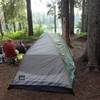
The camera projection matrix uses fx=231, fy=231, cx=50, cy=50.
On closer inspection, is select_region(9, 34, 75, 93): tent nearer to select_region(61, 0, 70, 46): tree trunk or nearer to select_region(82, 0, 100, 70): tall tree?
select_region(82, 0, 100, 70): tall tree

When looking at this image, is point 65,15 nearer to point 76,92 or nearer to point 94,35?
point 94,35

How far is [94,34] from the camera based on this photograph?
796cm

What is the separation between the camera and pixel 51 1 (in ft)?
117

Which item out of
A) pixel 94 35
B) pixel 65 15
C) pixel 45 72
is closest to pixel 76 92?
pixel 45 72

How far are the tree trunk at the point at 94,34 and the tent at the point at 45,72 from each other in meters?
1.43

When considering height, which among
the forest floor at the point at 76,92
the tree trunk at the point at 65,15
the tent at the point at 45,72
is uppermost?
the tree trunk at the point at 65,15

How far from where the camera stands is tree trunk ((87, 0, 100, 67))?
25.8 ft

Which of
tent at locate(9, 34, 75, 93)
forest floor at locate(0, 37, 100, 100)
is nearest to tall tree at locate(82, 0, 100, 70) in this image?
forest floor at locate(0, 37, 100, 100)

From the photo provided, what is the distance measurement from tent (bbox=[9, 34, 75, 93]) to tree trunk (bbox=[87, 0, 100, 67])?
1.43 meters

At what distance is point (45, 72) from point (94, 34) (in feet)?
7.76

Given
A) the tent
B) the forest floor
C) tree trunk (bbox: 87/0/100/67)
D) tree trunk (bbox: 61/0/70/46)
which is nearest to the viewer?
the forest floor

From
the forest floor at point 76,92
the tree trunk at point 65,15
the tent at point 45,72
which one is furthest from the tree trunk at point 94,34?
the tree trunk at point 65,15

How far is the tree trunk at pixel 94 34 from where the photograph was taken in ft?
25.8

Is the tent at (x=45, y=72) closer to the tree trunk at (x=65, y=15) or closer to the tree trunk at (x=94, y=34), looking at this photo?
the tree trunk at (x=94, y=34)
